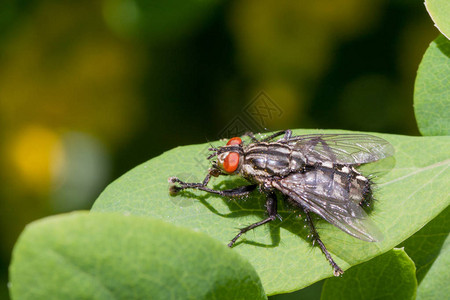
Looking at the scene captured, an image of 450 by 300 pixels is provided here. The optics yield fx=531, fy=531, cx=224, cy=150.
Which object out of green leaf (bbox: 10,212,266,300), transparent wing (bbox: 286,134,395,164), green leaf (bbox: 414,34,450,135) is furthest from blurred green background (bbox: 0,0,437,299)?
green leaf (bbox: 10,212,266,300)

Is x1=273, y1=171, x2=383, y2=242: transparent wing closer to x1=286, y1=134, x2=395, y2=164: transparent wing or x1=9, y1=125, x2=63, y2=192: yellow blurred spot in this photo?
x1=286, y1=134, x2=395, y2=164: transparent wing

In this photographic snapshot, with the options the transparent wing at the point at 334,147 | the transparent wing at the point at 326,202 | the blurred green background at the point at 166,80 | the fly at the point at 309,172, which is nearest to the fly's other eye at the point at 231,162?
the fly at the point at 309,172

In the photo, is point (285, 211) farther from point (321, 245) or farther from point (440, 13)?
point (440, 13)

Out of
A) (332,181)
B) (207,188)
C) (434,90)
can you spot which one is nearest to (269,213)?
(207,188)

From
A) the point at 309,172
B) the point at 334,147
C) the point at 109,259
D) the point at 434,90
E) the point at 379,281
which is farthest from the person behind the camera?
the point at 334,147

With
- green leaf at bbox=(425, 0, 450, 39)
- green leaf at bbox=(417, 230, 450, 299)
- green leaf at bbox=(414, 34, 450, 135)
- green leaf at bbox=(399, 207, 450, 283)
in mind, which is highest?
green leaf at bbox=(425, 0, 450, 39)

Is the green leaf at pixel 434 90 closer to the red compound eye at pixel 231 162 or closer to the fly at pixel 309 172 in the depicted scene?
the fly at pixel 309 172
